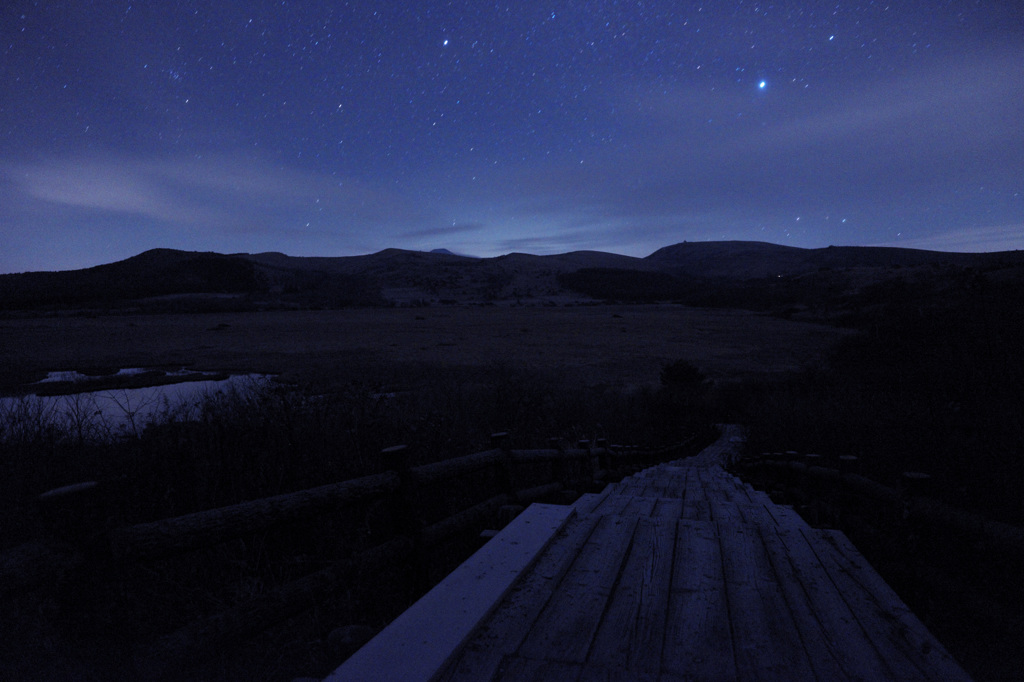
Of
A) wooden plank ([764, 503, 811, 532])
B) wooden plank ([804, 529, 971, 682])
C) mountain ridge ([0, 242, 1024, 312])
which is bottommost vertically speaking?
wooden plank ([764, 503, 811, 532])

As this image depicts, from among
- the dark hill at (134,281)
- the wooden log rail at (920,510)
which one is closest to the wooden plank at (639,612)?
the wooden log rail at (920,510)

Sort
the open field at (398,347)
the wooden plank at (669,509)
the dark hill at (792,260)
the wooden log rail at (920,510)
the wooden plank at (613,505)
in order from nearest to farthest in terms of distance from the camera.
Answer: the wooden log rail at (920,510), the wooden plank at (613,505), the wooden plank at (669,509), the open field at (398,347), the dark hill at (792,260)

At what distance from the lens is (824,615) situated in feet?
8.12

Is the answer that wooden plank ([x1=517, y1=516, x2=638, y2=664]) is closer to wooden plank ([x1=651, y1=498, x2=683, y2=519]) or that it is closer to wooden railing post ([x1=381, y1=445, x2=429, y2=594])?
wooden plank ([x1=651, y1=498, x2=683, y2=519])

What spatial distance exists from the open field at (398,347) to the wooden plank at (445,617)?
13.2 meters

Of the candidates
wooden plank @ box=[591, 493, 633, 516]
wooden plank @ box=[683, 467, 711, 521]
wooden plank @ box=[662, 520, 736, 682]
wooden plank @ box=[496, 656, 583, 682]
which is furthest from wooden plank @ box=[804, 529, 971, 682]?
wooden plank @ box=[591, 493, 633, 516]

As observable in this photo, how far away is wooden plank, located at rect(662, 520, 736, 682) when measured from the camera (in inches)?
80.1

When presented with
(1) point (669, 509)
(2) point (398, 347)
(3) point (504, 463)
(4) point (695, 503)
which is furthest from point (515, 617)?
(2) point (398, 347)

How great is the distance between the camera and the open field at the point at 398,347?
22.3 m

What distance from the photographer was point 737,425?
21.0m

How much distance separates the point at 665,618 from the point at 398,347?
27919 mm

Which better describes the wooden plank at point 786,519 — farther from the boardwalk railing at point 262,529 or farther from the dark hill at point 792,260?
the dark hill at point 792,260

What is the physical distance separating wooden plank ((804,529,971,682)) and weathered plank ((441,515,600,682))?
4.62 feet

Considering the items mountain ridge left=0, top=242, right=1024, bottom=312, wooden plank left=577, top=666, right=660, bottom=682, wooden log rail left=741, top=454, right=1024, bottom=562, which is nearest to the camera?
wooden plank left=577, top=666, right=660, bottom=682
